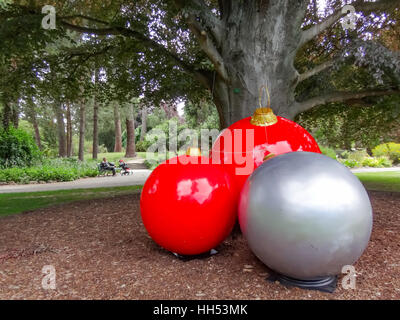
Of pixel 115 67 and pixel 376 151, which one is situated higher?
pixel 115 67

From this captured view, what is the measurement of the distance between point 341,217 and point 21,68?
8.31 m

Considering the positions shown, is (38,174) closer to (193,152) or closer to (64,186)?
(64,186)

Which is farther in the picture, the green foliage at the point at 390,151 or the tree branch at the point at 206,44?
the green foliage at the point at 390,151

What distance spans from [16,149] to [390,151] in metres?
27.2

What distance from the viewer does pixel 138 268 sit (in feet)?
12.3

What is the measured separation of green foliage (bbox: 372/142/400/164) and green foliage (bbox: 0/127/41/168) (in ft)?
83.6

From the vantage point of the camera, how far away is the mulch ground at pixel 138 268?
3139 mm

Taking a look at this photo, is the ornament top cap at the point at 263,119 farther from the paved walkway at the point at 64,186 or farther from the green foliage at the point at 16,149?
the green foliage at the point at 16,149

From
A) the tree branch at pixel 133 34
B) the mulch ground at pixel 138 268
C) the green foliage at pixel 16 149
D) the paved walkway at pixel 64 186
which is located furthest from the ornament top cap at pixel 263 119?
the green foliage at pixel 16 149

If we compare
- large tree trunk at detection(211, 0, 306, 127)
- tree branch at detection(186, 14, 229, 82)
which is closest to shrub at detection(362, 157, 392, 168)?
large tree trunk at detection(211, 0, 306, 127)

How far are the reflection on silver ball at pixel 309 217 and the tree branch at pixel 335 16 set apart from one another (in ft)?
14.5
